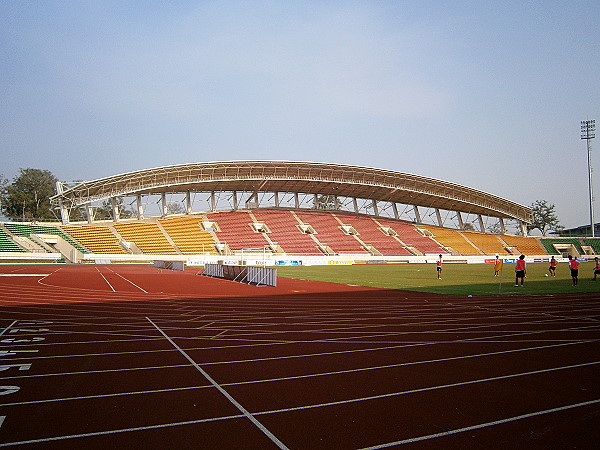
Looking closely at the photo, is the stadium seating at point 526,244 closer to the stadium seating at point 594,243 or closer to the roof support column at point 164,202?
the stadium seating at point 594,243

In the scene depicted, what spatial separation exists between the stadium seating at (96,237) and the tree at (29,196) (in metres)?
35.2

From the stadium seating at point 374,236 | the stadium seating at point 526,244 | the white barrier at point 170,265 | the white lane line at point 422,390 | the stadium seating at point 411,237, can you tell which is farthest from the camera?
the stadium seating at point 526,244

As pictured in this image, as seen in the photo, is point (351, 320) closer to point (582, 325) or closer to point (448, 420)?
point (582, 325)

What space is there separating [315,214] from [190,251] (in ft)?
66.8

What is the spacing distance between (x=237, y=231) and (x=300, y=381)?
169 ft

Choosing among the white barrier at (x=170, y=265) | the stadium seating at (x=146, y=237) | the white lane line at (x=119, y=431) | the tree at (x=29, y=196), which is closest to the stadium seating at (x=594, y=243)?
the stadium seating at (x=146, y=237)

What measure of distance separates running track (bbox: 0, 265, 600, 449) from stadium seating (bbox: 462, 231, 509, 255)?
57497 millimetres

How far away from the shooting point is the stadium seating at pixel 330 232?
5719 centimetres

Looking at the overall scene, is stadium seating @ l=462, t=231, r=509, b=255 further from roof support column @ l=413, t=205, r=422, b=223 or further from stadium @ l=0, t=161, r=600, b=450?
stadium @ l=0, t=161, r=600, b=450

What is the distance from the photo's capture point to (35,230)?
50.8 m

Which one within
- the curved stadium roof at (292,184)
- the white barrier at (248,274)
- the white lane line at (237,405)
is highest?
the curved stadium roof at (292,184)

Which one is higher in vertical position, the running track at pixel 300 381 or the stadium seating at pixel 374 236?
the stadium seating at pixel 374 236

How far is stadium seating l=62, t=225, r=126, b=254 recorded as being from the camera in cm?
4966

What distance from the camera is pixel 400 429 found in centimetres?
414
